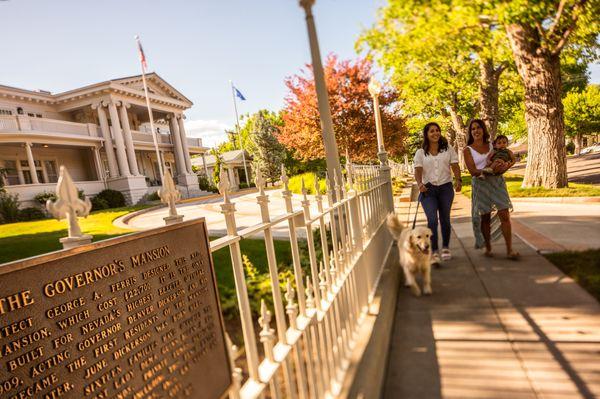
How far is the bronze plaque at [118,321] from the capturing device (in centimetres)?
73

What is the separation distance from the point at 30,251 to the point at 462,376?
8116mm

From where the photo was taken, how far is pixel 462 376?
8.07 feet

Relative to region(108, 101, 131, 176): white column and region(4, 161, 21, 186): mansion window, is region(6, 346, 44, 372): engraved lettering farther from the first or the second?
region(4, 161, 21, 186): mansion window

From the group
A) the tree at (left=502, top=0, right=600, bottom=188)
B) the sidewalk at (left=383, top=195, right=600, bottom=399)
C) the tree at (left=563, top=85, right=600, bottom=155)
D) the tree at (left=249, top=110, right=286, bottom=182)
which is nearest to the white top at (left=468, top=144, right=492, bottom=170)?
the sidewalk at (left=383, top=195, right=600, bottom=399)

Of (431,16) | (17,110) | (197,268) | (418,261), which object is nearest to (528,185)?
(431,16)

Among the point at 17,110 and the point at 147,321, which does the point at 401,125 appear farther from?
the point at 17,110

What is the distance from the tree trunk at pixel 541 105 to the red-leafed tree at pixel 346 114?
29.6 feet

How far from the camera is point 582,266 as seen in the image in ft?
13.2

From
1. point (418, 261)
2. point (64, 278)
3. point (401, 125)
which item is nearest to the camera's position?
point (64, 278)

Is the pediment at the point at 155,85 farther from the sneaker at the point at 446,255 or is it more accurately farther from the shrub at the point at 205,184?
the sneaker at the point at 446,255

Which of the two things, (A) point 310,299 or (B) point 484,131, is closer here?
(A) point 310,299

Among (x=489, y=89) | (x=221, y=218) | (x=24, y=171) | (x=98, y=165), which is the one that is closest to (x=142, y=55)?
(x=98, y=165)

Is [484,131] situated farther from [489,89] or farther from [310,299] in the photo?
[489,89]

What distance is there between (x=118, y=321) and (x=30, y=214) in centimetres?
2104
